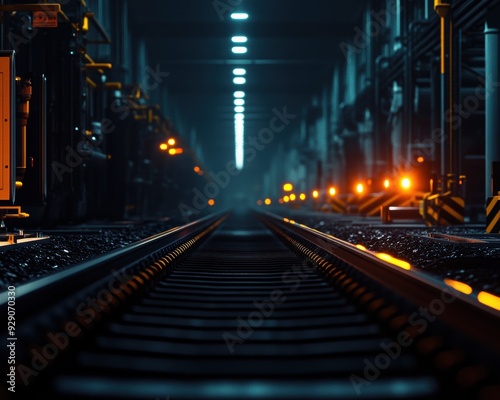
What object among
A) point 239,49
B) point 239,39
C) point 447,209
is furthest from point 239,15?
point 447,209

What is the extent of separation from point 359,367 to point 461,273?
3976 millimetres

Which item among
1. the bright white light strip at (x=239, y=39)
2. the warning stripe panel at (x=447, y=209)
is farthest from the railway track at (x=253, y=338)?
the bright white light strip at (x=239, y=39)

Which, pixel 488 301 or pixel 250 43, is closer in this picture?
pixel 488 301

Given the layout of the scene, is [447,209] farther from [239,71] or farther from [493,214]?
[239,71]

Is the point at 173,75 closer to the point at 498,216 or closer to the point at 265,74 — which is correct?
the point at 265,74

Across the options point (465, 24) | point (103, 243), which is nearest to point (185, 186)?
point (465, 24)

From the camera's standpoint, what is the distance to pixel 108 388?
2252mm

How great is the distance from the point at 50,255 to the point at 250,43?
946 inches

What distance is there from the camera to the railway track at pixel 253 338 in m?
2.31

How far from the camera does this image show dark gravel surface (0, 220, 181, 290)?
19.8 feet

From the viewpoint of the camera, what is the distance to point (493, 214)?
36.4 feet

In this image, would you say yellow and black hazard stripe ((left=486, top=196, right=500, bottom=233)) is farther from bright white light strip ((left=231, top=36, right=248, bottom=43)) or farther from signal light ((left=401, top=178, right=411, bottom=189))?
bright white light strip ((left=231, top=36, right=248, bottom=43))

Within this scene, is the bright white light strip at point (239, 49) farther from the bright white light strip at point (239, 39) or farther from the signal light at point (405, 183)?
the signal light at point (405, 183)

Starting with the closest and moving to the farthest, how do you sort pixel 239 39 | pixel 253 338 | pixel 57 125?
pixel 253 338 < pixel 57 125 < pixel 239 39
